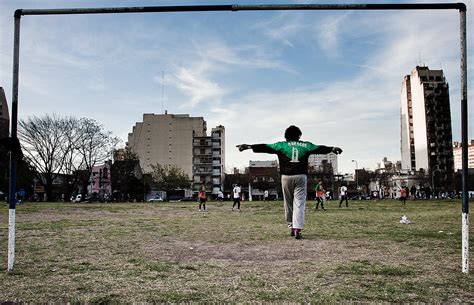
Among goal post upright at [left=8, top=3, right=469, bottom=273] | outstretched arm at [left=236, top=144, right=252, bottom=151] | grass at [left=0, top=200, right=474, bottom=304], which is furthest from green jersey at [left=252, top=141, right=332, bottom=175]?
goal post upright at [left=8, top=3, right=469, bottom=273]

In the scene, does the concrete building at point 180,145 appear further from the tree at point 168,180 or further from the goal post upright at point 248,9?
the goal post upright at point 248,9

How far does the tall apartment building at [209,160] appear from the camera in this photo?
126m

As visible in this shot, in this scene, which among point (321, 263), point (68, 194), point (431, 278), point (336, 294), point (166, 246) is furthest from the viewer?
point (68, 194)

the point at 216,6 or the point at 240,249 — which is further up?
the point at 216,6

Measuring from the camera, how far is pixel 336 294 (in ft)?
13.9

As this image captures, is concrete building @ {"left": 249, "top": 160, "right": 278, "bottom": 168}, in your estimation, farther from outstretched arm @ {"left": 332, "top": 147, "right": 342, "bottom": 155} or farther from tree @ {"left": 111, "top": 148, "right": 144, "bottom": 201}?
outstretched arm @ {"left": 332, "top": 147, "right": 342, "bottom": 155}

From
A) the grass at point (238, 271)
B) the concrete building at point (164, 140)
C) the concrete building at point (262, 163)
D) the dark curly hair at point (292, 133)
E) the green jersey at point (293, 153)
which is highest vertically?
the concrete building at point (164, 140)

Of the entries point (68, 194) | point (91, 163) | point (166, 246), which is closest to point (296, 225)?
point (166, 246)

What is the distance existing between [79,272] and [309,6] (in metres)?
4.76

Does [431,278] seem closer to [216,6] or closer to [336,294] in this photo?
[336,294]

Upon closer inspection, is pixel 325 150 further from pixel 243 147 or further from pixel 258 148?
pixel 243 147

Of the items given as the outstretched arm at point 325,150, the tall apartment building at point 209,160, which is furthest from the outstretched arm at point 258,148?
the tall apartment building at point 209,160

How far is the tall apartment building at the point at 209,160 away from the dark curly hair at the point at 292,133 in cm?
11472

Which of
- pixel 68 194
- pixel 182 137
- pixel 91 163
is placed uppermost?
pixel 182 137
